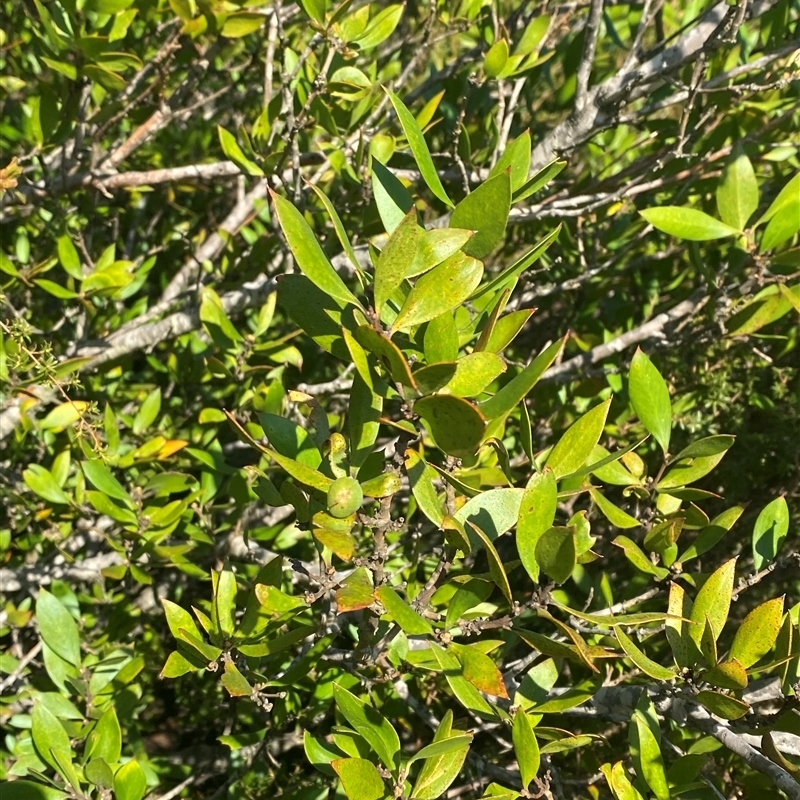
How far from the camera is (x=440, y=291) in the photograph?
2.39 feet

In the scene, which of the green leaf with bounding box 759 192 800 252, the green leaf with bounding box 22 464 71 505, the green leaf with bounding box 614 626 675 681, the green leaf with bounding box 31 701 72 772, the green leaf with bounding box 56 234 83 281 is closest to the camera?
the green leaf with bounding box 614 626 675 681

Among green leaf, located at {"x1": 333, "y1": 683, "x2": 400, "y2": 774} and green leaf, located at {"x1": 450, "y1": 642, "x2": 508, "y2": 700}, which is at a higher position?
green leaf, located at {"x1": 450, "y1": 642, "x2": 508, "y2": 700}

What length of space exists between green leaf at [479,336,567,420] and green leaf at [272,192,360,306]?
0.18 meters

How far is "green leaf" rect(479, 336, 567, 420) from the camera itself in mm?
643

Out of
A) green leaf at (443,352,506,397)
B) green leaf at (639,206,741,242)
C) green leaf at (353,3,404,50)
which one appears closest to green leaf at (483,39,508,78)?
green leaf at (353,3,404,50)

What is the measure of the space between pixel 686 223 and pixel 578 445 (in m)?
0.61

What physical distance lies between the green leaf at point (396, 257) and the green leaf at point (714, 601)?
23.0 inches

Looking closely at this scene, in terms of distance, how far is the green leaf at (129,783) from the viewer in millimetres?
1029

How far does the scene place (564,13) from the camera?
192 cm

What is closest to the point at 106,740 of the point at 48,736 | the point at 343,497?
the point at 48,736

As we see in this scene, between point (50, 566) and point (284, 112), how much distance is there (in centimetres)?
109

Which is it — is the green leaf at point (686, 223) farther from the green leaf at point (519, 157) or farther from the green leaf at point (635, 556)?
the green leaf at point (635, 556)

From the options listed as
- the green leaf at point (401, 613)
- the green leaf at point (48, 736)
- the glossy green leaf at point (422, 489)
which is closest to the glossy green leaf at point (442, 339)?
the glossy green leaf at point (422, 489)

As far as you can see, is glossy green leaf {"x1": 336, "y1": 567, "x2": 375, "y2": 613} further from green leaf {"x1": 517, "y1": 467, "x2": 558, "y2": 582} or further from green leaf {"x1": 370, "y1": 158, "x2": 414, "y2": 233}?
green leaf {"x1": 370, "y1": 158, "x2": 414, "y2": 233}
